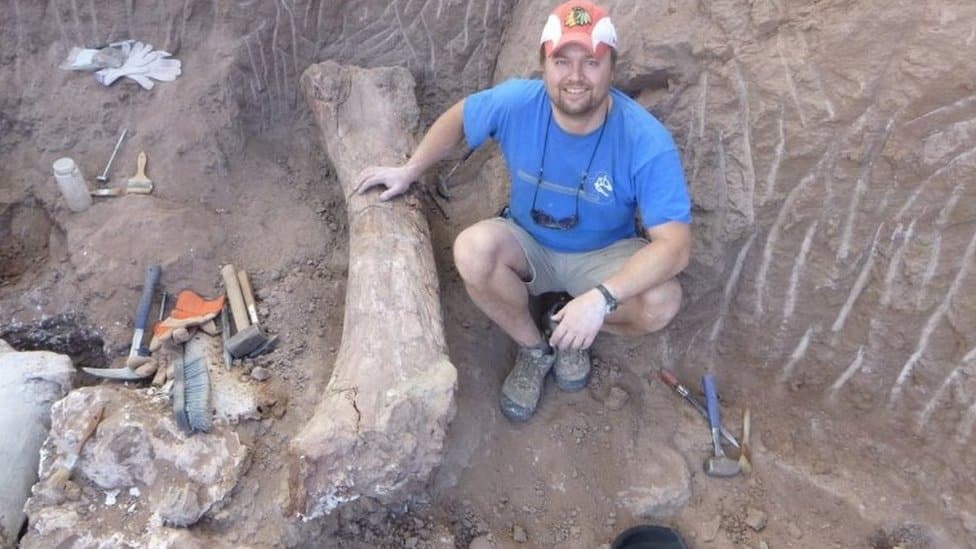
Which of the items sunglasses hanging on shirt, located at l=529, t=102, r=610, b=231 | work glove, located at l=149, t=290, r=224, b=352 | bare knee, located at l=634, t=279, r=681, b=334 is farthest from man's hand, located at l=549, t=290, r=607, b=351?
work glove, located at l=149, t=290, r=224, b=352

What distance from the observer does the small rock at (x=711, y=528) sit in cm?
267

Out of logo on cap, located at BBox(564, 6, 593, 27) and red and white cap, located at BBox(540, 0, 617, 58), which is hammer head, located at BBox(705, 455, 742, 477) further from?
logo on cap, located at BBox(564, 6, 593, 27)

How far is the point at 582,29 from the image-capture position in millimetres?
2342

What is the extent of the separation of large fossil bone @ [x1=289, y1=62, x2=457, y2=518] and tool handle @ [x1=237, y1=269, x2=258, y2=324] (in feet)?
1.49

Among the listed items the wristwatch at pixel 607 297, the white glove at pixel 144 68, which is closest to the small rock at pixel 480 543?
the wristwatch at pixel 607 297

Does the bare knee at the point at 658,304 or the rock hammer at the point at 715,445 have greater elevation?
the bare knee at the point at 658,304

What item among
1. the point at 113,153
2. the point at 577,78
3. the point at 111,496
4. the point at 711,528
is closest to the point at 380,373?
the point at 111,496

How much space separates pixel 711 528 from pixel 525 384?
80 cm

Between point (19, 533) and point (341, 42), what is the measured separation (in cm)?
234

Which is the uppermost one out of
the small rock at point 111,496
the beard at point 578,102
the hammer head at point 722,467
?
the beard at point 578,102

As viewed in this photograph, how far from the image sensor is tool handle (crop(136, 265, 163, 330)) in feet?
9.35

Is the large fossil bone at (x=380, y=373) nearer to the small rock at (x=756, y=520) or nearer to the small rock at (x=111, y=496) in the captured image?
the small rock at (x=111, y=496)

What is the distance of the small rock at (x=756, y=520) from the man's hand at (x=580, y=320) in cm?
93

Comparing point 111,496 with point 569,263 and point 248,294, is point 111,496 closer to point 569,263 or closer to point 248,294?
point 248,294
